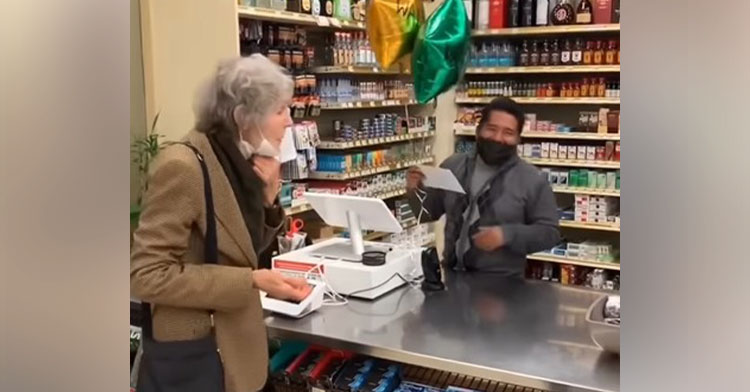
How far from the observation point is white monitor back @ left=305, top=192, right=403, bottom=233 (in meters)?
2.56

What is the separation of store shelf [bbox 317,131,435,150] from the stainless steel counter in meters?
1.90

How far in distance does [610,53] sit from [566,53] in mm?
358

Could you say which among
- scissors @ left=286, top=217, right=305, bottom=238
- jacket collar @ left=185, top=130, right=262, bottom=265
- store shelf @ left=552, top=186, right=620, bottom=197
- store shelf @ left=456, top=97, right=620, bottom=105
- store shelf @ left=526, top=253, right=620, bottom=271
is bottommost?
store shelf @ left=526, top=253, right=620, bottom=271

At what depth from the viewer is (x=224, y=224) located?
189cm

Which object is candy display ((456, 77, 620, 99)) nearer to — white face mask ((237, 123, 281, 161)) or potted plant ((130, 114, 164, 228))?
potted plant ((130, 114, 164, 228))

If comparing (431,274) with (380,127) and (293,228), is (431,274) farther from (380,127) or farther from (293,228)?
(380,127)

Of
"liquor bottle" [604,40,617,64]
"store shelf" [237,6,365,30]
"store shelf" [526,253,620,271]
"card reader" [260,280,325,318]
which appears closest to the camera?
"card reader" [260,280,325,318]

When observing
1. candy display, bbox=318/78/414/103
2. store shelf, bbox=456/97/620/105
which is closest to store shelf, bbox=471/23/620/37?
store shelf, bbox=456/97/620/105

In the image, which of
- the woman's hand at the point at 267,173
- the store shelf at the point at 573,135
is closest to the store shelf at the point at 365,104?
the store shelf at the point at 573,135
